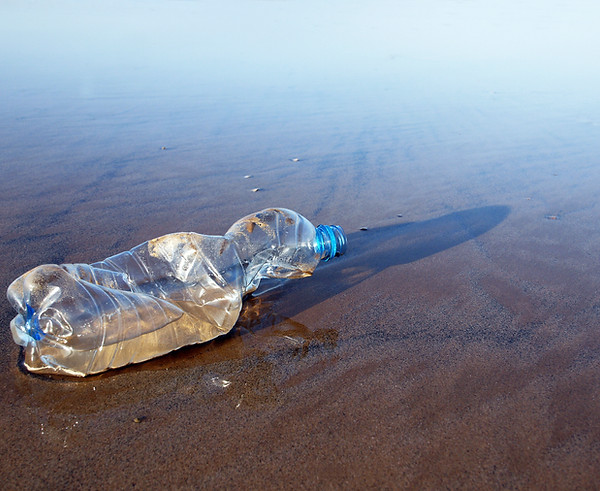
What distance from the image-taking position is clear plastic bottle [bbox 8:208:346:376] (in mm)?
1600

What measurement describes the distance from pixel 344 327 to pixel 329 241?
18.9 inches

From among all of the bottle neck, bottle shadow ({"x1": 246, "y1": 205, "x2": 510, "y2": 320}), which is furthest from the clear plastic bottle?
bottle shadow ({"x1": 246, "y1": 205, "x2": 510, "y2": 320})

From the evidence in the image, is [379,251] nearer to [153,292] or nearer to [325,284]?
[325,284]

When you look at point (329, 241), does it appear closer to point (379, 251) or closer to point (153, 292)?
point (379, 251)

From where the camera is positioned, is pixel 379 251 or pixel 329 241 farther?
pixel 379 251

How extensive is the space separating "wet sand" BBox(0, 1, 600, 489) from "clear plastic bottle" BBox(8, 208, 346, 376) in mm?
83

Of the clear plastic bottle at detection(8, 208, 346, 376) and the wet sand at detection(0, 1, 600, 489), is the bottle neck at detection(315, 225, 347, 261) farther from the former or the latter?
the wet sand at detection(0, 1, 600, 489)

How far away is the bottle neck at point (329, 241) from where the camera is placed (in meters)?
2.27

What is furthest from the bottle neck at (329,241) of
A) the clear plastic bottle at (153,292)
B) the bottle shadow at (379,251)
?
the bottle shadow at (379,251)

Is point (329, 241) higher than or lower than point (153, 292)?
higher

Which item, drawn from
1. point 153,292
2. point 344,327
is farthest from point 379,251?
point 153,292

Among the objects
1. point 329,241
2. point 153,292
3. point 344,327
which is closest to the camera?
point 344,327

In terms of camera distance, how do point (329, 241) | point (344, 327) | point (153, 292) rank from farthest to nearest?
1. point (329, 241)
2. point (153, 292)
3. point (344, 327)

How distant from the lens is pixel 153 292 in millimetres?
2139
